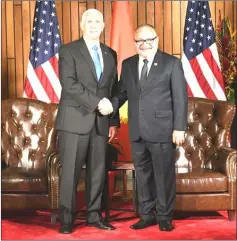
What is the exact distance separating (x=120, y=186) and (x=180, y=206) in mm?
1653

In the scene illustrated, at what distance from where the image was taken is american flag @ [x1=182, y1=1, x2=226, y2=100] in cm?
566

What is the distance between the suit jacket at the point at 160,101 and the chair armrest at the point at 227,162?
0.73 meters

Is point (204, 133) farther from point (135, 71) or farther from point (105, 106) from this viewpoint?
point (105, 106)

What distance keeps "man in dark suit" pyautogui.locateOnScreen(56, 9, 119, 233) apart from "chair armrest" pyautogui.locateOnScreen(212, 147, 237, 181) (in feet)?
3.63

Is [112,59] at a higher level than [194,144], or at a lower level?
higher

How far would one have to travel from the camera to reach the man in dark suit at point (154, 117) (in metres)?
3.93

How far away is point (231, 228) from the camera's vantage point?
13.6ft

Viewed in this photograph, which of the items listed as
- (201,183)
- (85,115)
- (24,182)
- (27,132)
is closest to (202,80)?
(201,183)

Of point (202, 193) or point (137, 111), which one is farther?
point (202, 193)

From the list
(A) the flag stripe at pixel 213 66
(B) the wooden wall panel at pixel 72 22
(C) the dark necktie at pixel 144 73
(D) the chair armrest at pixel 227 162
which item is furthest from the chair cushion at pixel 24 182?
(A) the flag stripe at pixel 213 66

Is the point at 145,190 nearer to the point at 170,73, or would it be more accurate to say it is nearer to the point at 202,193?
the point at 202,193

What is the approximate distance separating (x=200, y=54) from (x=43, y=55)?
1755mm

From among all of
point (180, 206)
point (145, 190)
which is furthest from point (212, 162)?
point (145, 190)

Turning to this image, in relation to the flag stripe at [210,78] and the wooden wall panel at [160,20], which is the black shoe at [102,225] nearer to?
the flag stripe at [210,78]
